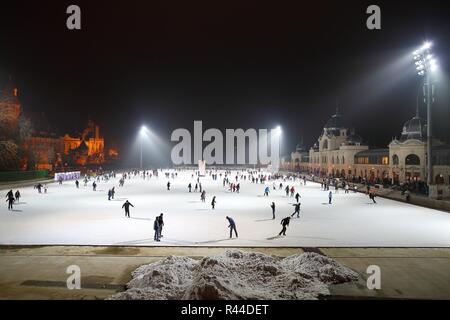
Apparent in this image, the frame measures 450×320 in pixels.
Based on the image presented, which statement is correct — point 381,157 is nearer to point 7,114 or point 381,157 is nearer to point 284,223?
point 284,223

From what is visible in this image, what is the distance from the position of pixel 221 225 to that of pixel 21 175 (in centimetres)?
4481

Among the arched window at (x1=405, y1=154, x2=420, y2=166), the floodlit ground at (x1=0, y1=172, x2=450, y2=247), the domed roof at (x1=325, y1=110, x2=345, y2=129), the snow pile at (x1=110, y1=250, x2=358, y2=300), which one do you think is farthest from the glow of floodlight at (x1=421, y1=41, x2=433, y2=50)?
the domed roof at (x1=325, y1=110, x2=345, y2=129)

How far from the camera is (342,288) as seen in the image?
33.9 ft

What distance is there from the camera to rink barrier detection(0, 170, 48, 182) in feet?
167

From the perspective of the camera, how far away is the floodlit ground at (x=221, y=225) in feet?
53.2

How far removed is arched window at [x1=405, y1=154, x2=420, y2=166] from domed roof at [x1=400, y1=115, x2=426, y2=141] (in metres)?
3.33

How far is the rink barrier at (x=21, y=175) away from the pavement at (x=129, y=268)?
4098 centimetres

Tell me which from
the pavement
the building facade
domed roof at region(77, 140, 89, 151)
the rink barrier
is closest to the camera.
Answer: the pavement

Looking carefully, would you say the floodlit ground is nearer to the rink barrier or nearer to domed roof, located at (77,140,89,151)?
the rink barrier

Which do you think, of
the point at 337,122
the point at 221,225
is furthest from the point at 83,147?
the point at 221,225

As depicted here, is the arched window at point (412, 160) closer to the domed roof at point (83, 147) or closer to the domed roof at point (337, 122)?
the domed roof at point (337, 122)

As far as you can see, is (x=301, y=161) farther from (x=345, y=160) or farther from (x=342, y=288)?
(x=342, y=288)

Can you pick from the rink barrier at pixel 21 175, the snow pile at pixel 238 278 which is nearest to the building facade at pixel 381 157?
the snow pile at pixel 238 278

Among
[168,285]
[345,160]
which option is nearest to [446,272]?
[168,285]
